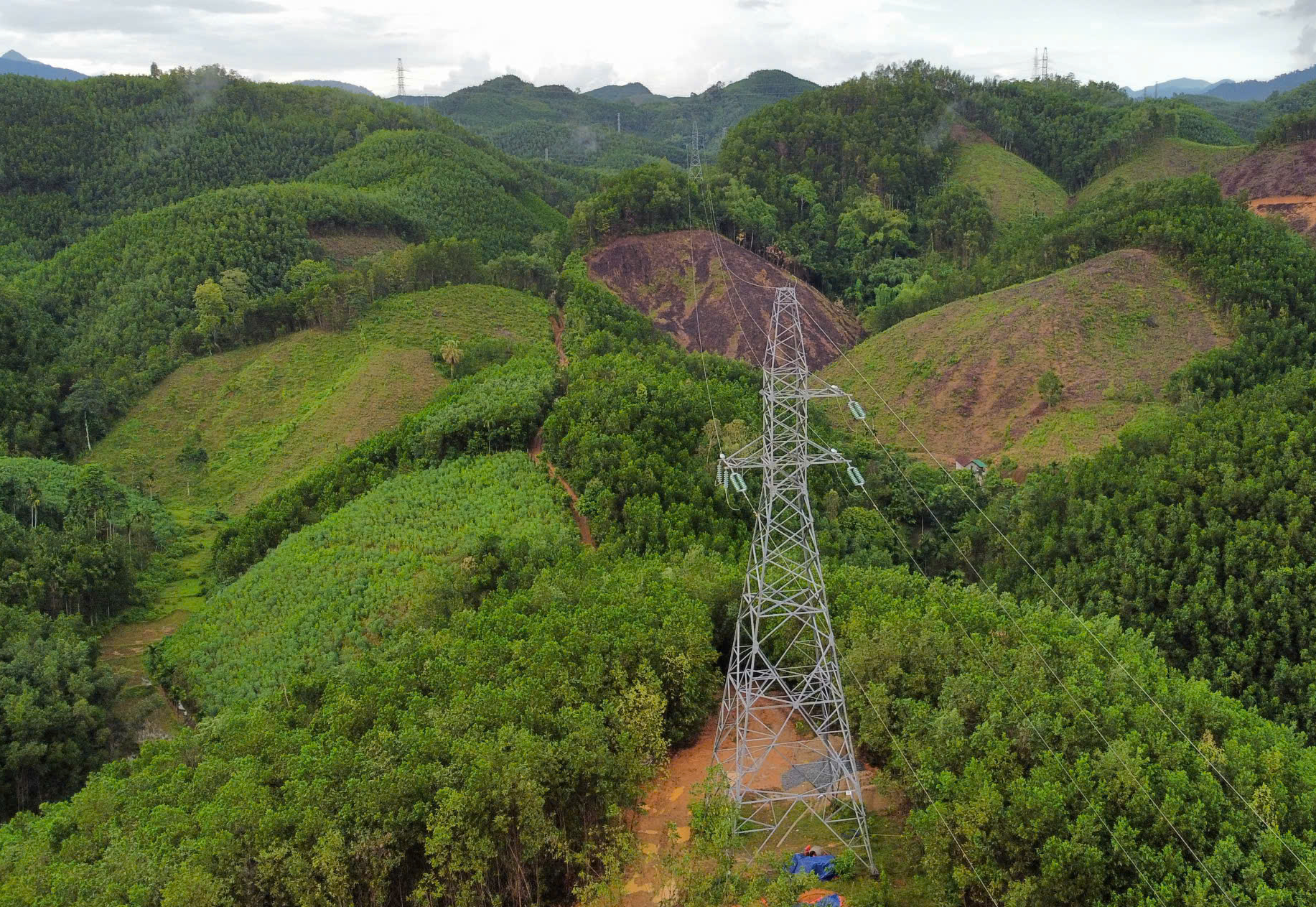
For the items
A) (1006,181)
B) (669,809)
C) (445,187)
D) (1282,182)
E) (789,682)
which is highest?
(1006,181)

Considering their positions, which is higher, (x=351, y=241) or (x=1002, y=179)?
(x=1002, y=179)

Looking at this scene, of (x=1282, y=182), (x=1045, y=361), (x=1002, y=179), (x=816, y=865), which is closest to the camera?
(x=816, y=865)

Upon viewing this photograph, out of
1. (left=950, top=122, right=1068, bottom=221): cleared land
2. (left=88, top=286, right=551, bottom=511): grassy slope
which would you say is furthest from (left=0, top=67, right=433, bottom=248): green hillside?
(left=950, top=122, right=1068, bottom=221): cleared land

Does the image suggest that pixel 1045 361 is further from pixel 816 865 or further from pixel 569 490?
pixel 816 865

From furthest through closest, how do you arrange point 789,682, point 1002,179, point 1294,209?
1. point 1002,179
2. point 1294,209
3. point 789,682

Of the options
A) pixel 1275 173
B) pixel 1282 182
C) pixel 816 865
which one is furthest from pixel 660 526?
pixel 1275 173

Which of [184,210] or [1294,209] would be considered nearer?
[1294,209]

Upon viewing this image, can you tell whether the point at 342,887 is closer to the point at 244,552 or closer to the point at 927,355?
the point at 244,552
